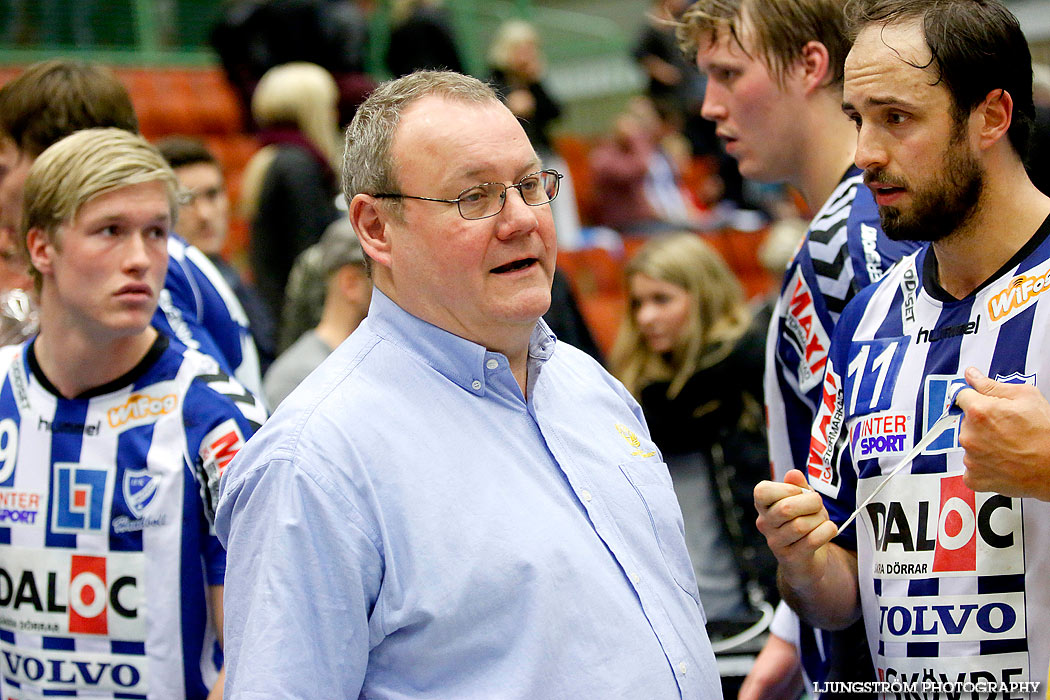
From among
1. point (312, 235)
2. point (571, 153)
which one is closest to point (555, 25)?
point (571, 153)

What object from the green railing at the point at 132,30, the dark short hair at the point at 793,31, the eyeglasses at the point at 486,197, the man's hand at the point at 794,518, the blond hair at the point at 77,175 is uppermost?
the green railing at the point at 132,30

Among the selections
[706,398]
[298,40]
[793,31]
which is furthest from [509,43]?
[793,31]

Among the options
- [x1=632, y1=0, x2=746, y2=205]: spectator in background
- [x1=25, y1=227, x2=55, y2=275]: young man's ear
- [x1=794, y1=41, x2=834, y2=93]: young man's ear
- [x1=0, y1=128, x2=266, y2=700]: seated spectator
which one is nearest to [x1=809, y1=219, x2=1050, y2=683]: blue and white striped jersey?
[x1=794, y1=41, x2=834, y2=93]: young man's ear

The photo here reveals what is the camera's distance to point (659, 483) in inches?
90.7

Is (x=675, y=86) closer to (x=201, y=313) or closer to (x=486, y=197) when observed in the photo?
(x=201, y=313)

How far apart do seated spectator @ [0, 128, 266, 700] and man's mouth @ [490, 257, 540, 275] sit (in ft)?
2.87

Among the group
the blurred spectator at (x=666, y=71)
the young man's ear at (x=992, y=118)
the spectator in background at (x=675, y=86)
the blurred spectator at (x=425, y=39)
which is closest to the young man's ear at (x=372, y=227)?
the young man's ear at (x=992, y=118)

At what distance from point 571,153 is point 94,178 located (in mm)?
11679

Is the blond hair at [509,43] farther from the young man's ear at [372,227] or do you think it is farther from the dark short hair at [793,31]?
the young man's ear at [372,227]

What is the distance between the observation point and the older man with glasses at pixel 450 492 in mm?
1834

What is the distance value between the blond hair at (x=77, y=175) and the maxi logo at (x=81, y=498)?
555mm

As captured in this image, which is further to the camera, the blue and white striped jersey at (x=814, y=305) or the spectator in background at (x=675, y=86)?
the spectator in background at (x=675, y=86)

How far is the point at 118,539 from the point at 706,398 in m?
2.19

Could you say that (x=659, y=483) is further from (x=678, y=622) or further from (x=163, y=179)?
(x=163, y=179)
